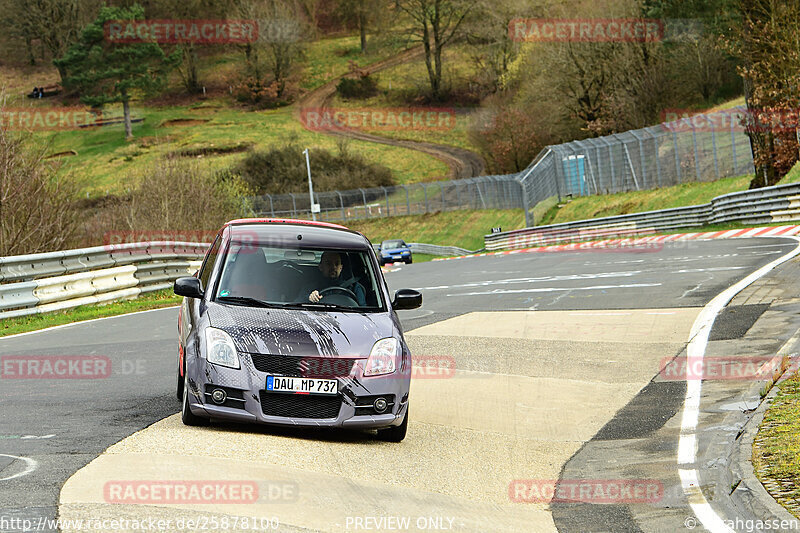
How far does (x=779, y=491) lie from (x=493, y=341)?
7.94m

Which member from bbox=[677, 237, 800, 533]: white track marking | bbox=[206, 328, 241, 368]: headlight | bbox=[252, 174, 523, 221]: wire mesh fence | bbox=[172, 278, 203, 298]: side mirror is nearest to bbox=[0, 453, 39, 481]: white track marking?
bbox=[206, 328, 241, 368]: headlight

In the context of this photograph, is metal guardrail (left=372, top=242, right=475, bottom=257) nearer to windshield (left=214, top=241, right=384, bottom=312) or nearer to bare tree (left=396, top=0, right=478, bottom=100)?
windshield (left=214, top=241, right=384, bottom=312)

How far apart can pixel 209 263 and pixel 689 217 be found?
1186 inches

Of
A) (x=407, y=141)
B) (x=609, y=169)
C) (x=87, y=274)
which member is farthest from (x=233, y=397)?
(x=407, y=141)

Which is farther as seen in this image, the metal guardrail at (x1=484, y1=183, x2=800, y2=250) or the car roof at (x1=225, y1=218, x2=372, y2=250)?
the metal guardrail at (x1=484, y1=183, x2=800, y2=250)

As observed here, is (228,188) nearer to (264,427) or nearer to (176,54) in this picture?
(264,427)

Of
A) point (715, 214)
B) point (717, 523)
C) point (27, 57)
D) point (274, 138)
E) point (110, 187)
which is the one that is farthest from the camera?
point (27, 57)

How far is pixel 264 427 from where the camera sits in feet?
26.8

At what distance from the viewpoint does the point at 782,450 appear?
23.2ft

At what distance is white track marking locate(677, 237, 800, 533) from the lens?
6.12 meters

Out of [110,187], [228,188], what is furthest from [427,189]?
[228,188]

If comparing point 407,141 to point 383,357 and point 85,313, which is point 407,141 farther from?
point 383,357

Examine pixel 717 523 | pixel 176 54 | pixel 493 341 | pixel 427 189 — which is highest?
pixel 176 54

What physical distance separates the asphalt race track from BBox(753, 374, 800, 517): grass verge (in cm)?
30
